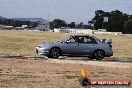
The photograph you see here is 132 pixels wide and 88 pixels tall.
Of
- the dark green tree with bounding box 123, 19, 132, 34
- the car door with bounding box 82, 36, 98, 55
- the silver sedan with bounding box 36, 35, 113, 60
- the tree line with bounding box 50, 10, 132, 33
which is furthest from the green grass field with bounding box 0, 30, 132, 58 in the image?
the tree line with bounding box 50, 10, 132, 33

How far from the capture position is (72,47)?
2484 centimetres

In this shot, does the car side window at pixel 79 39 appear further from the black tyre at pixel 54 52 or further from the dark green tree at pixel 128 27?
the dark green tree at pixel 128 27

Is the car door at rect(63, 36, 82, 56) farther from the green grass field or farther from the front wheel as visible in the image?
the green grass field

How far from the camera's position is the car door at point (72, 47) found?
81.3ft

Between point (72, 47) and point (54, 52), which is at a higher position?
point (72, 47)

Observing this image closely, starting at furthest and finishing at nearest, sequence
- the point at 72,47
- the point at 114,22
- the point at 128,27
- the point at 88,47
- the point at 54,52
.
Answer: the point at 114,22, the point at 128,27, the point at 88,47, the point at 72,47, the point at 54,52

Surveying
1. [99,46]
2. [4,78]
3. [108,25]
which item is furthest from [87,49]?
[108,25]

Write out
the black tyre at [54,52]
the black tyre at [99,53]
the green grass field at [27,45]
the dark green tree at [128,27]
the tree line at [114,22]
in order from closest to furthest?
the black tyre at [54,52] < the black tyre at [99,53] < the green grass field at [27,45] < the dark green tree at [128,27] < the tree line at [114,22]

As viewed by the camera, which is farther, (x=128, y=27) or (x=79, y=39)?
(x=128, y=27)

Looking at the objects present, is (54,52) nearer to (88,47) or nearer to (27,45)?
(88,47)

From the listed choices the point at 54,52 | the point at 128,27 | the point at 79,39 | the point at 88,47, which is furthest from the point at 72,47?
the point at 128,27

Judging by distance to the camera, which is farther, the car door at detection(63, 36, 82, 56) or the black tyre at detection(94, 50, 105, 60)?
the black tyre at detection(94, 50, 105, 60)

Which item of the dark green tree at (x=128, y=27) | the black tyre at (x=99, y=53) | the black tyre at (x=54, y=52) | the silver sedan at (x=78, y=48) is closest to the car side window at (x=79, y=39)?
the silver sedan at (x=78, y=48)

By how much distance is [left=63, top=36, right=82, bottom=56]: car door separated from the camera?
2477 cm
